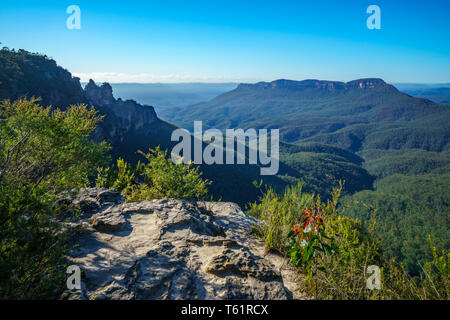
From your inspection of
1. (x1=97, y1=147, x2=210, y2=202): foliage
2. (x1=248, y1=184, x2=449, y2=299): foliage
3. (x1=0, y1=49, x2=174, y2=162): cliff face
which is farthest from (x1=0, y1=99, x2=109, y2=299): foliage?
(x1=0, y1=49, x2=174, y2=162): cliff face

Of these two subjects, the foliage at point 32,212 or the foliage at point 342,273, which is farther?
the foliage at point 342,273

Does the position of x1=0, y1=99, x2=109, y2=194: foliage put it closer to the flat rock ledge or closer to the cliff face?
the flat rock ledge

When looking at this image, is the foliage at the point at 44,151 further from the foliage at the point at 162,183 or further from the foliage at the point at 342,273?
the foliage at the point at 342,273

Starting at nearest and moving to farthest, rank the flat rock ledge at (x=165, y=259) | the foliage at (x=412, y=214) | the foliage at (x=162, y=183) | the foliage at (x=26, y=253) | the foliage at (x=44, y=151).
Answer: the foliage at (x=26, y=253) < the flat rock ledge at (x=165, y=259) < the foliage at (x=44, y=151) < the foliage at (x=162, y=183) < the foliage at (x=412, y=214)

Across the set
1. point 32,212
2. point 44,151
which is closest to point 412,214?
point 44,151

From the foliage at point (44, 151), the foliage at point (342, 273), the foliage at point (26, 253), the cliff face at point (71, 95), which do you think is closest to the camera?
the foliage at point (26, 253)

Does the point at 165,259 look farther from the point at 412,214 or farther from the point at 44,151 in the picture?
the point at 412,214

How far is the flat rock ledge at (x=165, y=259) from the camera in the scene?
Result: 2.40 m

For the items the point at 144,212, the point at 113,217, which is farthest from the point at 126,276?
the point at 144,212

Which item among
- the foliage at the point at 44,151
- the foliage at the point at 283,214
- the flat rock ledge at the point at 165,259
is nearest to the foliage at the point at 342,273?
the foliage at the point at 283,214

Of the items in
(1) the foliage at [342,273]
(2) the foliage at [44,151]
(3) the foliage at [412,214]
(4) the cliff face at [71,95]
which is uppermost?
(4) the cliff face at [71,95]

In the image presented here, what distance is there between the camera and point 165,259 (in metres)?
2.89

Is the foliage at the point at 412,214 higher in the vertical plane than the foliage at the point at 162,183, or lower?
lower

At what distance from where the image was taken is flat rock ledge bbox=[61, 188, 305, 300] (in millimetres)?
2404
